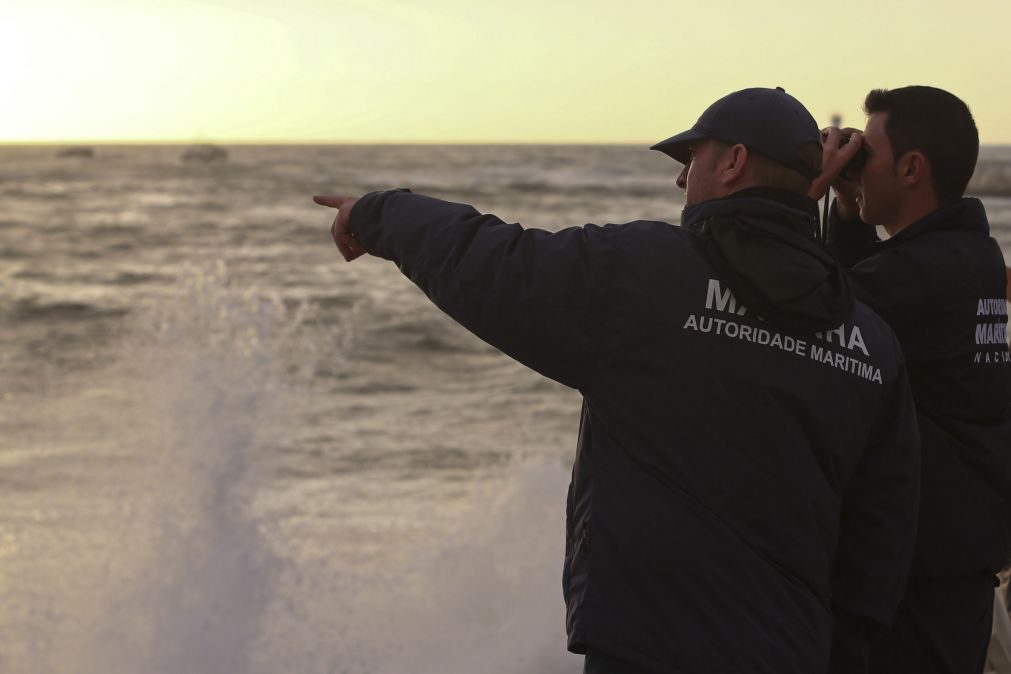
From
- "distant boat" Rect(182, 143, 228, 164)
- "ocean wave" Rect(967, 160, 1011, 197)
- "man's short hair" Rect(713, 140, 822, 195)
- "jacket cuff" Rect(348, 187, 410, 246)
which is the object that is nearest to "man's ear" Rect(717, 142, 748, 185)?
"man's short hair" Rect(713, 140, 822, 195)

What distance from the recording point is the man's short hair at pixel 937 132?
2348 millimetres

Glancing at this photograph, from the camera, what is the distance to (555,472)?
327 inches

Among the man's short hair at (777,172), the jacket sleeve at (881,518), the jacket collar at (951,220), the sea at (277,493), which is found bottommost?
the sea at (277,493)

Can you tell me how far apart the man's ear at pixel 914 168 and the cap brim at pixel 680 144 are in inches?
21.2

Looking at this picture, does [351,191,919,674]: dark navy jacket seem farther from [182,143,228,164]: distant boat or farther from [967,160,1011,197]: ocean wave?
[182,143,228,164]: distant boat

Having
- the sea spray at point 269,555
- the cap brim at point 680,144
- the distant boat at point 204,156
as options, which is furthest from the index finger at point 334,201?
the distant boat at point 204,156

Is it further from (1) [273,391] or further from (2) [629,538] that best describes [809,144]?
(1) [273,391]

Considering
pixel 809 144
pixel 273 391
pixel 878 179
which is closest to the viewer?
pixel 809 144

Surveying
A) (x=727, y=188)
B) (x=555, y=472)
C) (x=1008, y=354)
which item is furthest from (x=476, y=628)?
(x=727, y=188)

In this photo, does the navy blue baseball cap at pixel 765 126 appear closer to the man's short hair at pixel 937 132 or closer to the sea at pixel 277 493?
the man's short hair at pixel 937 132

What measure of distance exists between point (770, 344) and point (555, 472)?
6.55 m

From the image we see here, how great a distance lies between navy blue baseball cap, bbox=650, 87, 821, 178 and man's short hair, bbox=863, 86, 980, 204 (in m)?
0.46

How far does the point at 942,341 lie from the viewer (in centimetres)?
227

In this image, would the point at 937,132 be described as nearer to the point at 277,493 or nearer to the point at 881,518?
the point at 881,518
